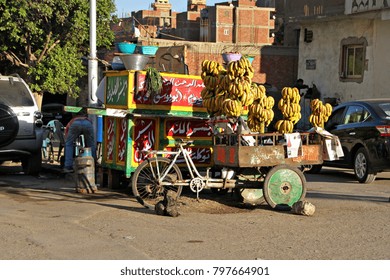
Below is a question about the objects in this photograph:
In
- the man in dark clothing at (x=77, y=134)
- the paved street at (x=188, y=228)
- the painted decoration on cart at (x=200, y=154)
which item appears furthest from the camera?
the man in dark clothing at (x=77, y=134)

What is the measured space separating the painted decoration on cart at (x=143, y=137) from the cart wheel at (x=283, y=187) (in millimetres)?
2343

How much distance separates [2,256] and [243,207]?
459 centimetres

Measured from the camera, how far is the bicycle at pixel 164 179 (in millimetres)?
10281

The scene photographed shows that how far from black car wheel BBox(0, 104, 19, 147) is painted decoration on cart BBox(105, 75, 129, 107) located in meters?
2.61

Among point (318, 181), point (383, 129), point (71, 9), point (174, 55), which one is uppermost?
point (71, 9)

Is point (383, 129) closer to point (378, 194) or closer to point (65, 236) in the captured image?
point (378, 194)

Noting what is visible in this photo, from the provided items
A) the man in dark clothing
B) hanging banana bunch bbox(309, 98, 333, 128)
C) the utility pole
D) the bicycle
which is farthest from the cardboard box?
the man in dark clothing

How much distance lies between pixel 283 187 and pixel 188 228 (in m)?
2.06

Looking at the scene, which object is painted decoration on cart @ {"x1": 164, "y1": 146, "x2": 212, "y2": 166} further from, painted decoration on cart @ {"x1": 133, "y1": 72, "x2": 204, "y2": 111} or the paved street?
painted decoration on cart @ {"x1": 133, "y1": 72, "x2": 204, "y2": 111}

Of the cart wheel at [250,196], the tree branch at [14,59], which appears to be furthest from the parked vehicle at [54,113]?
the cart wheel at [250,196]

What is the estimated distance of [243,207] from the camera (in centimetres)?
1064

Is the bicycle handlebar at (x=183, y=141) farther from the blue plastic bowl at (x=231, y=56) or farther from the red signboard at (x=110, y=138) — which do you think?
the blue plastic bowl at (x=231, y=56)

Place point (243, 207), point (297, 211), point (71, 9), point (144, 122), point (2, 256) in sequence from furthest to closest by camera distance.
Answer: point (71, 9) < point (144, 122) < point (243, 207) < point (297, 211) < point (2, 256)

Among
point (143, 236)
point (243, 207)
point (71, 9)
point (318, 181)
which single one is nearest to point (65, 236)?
point (143, 236)
